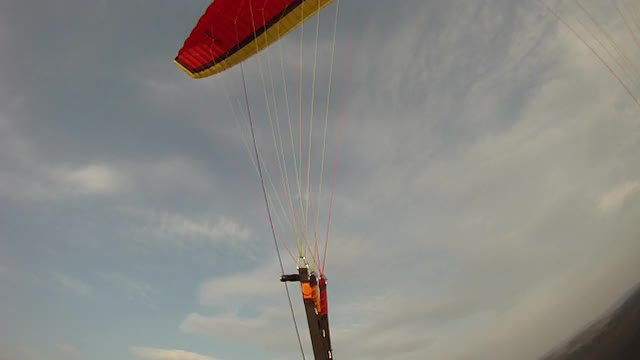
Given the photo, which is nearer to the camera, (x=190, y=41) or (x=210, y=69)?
(x=190, y=41)

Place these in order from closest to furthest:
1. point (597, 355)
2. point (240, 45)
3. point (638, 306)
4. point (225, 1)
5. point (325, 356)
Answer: point (325, 356) → point (225, 1) → point (240, 45) → point (597, 355) → point (638, 306)

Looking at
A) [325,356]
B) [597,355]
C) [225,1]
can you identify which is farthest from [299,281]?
[597,355]

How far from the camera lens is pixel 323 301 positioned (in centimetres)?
852

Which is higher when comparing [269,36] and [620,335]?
[269,36]

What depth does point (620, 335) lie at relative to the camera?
14438cm

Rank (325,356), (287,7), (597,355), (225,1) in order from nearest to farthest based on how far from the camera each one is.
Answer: (325,356), (225,1), (287,7), (597,355)

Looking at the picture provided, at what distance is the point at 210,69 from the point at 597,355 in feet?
605

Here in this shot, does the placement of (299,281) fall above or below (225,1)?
below

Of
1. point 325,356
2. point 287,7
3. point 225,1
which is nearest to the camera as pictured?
point 325,356

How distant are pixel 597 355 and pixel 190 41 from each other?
610ft

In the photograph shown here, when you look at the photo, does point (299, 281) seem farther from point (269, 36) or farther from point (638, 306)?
point (638, 306)

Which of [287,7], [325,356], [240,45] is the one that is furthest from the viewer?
[240,45]

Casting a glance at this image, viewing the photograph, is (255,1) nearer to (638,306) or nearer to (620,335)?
(620,335)

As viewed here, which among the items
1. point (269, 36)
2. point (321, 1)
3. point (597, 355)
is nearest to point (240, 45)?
point (269, 36)
